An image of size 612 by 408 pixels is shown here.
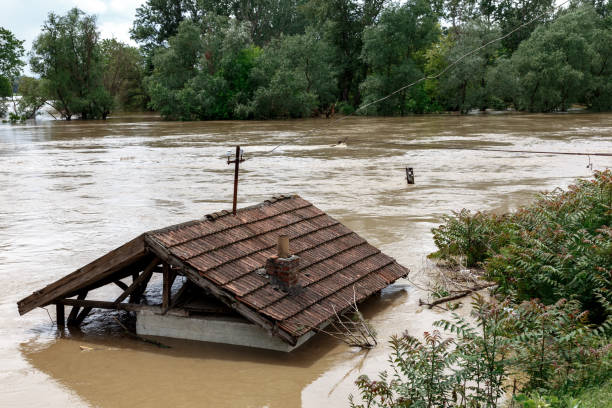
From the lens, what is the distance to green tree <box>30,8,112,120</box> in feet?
228

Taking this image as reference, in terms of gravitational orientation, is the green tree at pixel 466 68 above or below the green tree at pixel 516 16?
below

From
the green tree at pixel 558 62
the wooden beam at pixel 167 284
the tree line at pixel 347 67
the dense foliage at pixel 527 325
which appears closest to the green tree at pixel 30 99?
the tree line at pixel 347 67

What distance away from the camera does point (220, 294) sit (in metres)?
8.88

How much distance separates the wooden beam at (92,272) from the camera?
932 cm

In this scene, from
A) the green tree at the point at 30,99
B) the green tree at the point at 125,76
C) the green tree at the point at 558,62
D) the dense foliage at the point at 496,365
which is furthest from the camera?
the green tree at the point at 125,76

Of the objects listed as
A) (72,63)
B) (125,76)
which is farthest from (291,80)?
(125,76)

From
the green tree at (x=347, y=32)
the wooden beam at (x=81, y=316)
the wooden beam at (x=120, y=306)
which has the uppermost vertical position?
the green tree at (x=347, y=32)

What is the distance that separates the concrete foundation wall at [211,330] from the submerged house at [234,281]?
0.01 meters

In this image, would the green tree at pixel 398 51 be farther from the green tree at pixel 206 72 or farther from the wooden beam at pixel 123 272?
the wooden beam at pixel 123 272

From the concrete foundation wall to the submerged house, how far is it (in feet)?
0.05

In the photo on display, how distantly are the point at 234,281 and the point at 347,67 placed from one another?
70388 mm

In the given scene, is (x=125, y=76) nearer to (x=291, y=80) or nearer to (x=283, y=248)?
(x=291, y=80)

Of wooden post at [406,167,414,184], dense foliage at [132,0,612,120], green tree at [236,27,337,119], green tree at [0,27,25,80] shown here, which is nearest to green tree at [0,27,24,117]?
green tree at [0,27,25,80]

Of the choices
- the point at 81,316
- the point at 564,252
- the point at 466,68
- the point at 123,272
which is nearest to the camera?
the point at 564,252
